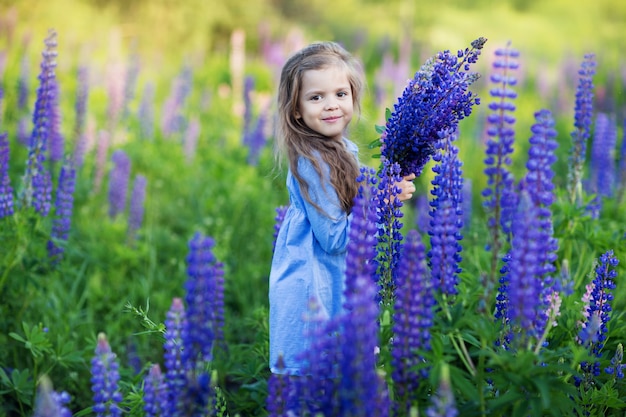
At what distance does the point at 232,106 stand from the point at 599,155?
458cm

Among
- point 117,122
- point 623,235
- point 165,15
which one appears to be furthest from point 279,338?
point 165,15

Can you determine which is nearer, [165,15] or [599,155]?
[599,155]

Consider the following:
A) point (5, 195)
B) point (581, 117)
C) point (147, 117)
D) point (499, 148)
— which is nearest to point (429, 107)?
point (499, 148)

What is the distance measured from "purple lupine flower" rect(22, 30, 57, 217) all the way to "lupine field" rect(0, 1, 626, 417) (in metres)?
0.01

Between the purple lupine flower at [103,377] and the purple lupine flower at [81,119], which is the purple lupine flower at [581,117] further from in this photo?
the purple lupine flower at [81,119]

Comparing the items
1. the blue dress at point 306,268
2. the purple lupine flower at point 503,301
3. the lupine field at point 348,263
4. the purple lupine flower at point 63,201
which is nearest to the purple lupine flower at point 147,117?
the lupine field at point 348,263

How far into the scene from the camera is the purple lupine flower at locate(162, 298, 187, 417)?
1898mm

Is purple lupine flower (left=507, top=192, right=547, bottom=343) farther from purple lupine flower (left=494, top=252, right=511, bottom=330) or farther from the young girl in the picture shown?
the young girl

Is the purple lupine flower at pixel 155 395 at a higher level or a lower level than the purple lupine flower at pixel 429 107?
lower

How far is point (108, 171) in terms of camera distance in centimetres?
610

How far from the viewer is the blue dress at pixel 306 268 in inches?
103

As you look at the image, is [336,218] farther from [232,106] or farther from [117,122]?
[232,106]

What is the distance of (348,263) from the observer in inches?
76.3

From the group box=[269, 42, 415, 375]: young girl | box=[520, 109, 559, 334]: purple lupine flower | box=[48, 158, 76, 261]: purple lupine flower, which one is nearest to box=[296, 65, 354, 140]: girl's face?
box=[269, 42, 415, 375]: young girl
